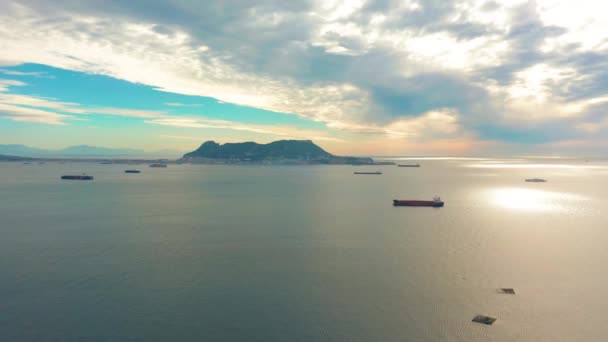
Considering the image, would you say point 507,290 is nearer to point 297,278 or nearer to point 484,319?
point 484,319

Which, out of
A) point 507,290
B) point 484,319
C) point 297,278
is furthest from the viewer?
point 297,278

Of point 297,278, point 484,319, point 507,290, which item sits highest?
point 507,290

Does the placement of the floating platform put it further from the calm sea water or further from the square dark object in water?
the square dark object in water

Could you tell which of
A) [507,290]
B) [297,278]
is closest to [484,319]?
[507,290]

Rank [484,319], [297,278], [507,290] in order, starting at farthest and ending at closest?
1. [297,278]
2. [507,290]
3. [484,319]

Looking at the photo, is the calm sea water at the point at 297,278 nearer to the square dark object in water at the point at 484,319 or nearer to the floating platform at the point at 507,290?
the square dark object in water at the point at 484,319

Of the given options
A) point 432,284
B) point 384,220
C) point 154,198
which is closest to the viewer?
point 432,284

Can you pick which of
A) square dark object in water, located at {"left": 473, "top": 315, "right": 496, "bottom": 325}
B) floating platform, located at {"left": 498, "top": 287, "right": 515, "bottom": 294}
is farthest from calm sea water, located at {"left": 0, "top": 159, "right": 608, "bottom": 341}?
floating platform, located at {"left": 498, "top": 287, "right": 515, "bottom": 294}

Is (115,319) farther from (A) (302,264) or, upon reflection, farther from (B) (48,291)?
(A) (302,264)

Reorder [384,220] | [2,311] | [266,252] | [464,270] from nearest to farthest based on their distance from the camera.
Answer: [2,311]
[464,270]
[266,252]
[384,220]

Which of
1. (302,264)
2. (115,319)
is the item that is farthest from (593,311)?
(115,319)


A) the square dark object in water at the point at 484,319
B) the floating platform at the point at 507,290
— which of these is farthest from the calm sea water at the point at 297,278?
the floating platform at the point at 507,290
